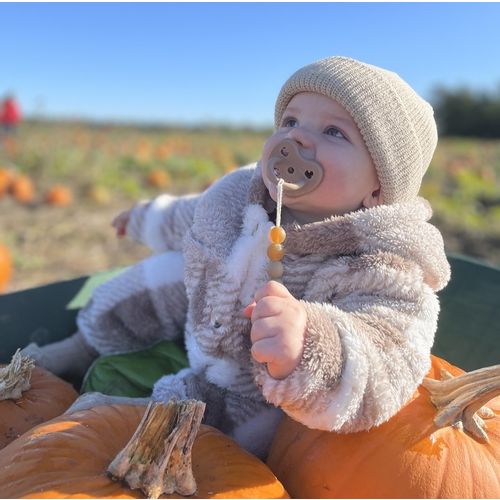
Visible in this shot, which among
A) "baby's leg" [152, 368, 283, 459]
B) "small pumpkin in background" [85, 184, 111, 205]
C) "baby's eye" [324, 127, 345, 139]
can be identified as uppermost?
"baby's eye" [324, 127, 345, 139]

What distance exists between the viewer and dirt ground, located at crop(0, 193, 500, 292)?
163 inches

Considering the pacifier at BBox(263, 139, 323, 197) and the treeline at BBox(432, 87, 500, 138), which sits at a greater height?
the pacifier at BBox(263, 139, 323, 197)

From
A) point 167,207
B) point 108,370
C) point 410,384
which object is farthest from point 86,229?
point 410,384

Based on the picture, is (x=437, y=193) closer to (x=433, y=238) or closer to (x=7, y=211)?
(x=7, y=211)

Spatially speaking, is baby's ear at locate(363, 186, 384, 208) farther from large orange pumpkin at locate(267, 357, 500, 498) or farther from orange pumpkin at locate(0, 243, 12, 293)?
orange pumpkin at locate(0, 243, 12, 293)

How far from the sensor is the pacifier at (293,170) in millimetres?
1343

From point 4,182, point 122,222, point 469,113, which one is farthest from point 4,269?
point 469,113

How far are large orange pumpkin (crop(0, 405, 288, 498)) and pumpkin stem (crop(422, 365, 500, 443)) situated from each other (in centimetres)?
38

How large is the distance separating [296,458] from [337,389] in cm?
27

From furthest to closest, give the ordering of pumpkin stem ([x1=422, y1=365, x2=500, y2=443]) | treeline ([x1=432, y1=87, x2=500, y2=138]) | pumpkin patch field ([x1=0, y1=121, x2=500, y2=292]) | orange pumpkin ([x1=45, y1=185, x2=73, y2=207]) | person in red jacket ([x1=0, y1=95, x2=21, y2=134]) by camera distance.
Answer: treeline ([x1=432, y1=87, x2=500, y2=138]) < person in red jacket ([x1=0, y1=95, x2=21, y2=134]) < orange pumpkin ([x1=45, y1=185, x2=73, y2=207]) < pumpkin patch field ([x1=0, y1=121, x2=500, y2=292]) < pumpkin stem ([x1=422, y1=365, x2=500, y2=443])

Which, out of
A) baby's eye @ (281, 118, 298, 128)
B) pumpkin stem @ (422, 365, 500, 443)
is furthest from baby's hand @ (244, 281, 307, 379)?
baby's eye @ (281, 118, 298, 128)

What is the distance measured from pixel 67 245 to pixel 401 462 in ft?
12.8

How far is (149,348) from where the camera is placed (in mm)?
2020

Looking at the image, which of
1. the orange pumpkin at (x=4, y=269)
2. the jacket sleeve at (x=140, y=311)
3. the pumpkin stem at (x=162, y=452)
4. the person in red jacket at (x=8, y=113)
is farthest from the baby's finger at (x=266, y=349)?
the person in red jacket at (x=8, y=113)
